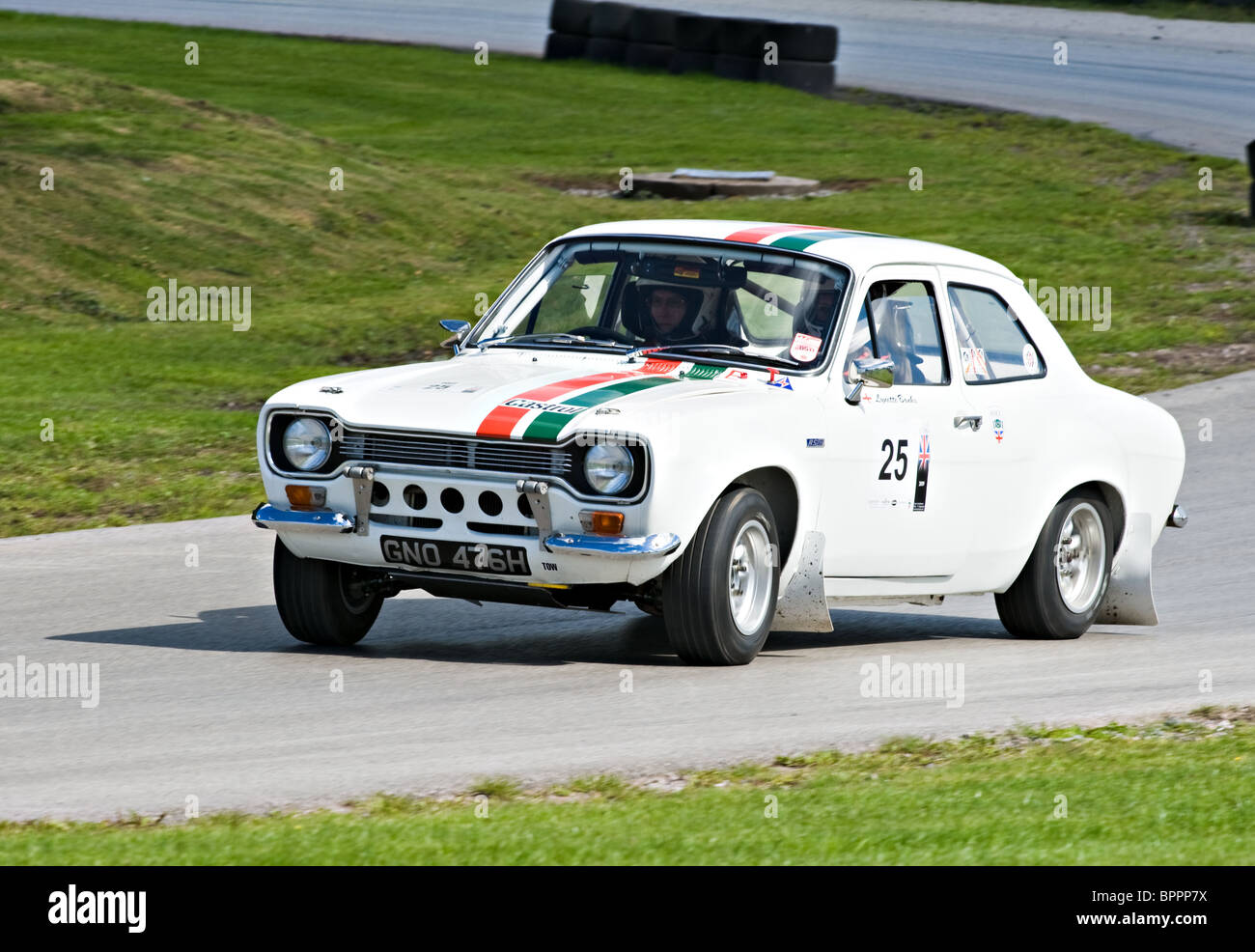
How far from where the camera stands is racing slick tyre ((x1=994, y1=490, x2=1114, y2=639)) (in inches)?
383

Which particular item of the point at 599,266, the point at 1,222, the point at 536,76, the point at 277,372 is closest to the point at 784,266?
the point at 599,266

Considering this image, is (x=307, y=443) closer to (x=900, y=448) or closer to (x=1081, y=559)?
(x=900, y=448)

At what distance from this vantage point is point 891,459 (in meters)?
8.77

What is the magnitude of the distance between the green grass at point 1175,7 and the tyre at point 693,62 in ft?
34.2

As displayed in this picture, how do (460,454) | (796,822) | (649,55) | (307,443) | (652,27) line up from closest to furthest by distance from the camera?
1. (796,822)
2. (460,454)
3. (307,443)
4. (649,55)
5. (652,27)

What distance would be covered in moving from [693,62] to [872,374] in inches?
1063

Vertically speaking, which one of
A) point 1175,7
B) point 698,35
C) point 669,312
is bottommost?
point 669,312

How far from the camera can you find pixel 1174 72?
34.5 metres

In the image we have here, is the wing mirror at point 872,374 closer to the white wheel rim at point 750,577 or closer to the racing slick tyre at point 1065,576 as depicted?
the white wheel rim at point 750,577

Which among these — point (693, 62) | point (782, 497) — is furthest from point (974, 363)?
point (693, 62)

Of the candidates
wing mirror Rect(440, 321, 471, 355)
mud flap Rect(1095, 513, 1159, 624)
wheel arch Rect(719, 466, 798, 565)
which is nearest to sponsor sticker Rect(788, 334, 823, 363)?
wheel arch Rect(719, 466, 798, 565)

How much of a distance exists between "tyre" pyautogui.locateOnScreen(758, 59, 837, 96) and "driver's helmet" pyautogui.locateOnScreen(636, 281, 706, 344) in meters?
25.4

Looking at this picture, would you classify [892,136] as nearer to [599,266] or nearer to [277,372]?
[277,372]

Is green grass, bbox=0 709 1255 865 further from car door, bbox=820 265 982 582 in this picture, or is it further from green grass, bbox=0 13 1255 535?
green grass, bbox=0 13 1255 535
